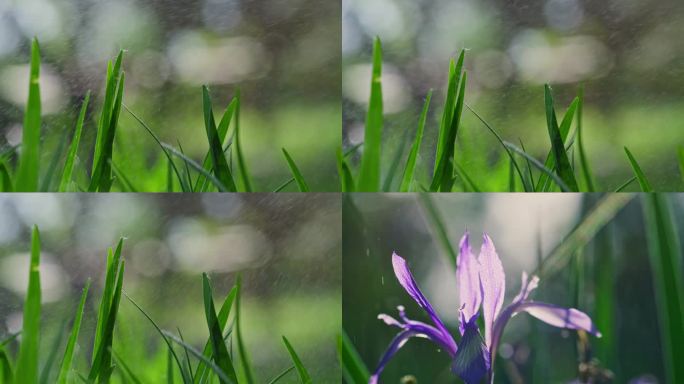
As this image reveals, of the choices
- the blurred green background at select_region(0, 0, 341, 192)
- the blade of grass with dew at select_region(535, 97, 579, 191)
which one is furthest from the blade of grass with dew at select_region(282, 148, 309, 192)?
the blade of grass with dew at select_region(535, 97, 579, 191)

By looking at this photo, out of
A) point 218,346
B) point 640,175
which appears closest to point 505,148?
point 640,175

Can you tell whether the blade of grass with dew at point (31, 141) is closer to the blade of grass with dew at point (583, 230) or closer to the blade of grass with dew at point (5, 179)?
the blade of grass with dew at point (5, 179)

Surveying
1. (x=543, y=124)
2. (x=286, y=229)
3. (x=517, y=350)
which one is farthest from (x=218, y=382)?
(x=543, y=124)

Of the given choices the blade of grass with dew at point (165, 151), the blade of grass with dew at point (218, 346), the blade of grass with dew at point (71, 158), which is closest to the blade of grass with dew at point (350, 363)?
the blade of grass with dew at point (218, 346)

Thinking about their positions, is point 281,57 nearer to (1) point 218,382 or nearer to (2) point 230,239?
(2) point 230,239

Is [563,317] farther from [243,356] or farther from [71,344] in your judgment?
[71,344]

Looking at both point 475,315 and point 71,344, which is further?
point 71,344

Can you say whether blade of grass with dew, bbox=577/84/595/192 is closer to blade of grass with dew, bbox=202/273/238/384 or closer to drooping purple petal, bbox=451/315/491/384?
drooping purple petal, bbox=451/315/491/384
